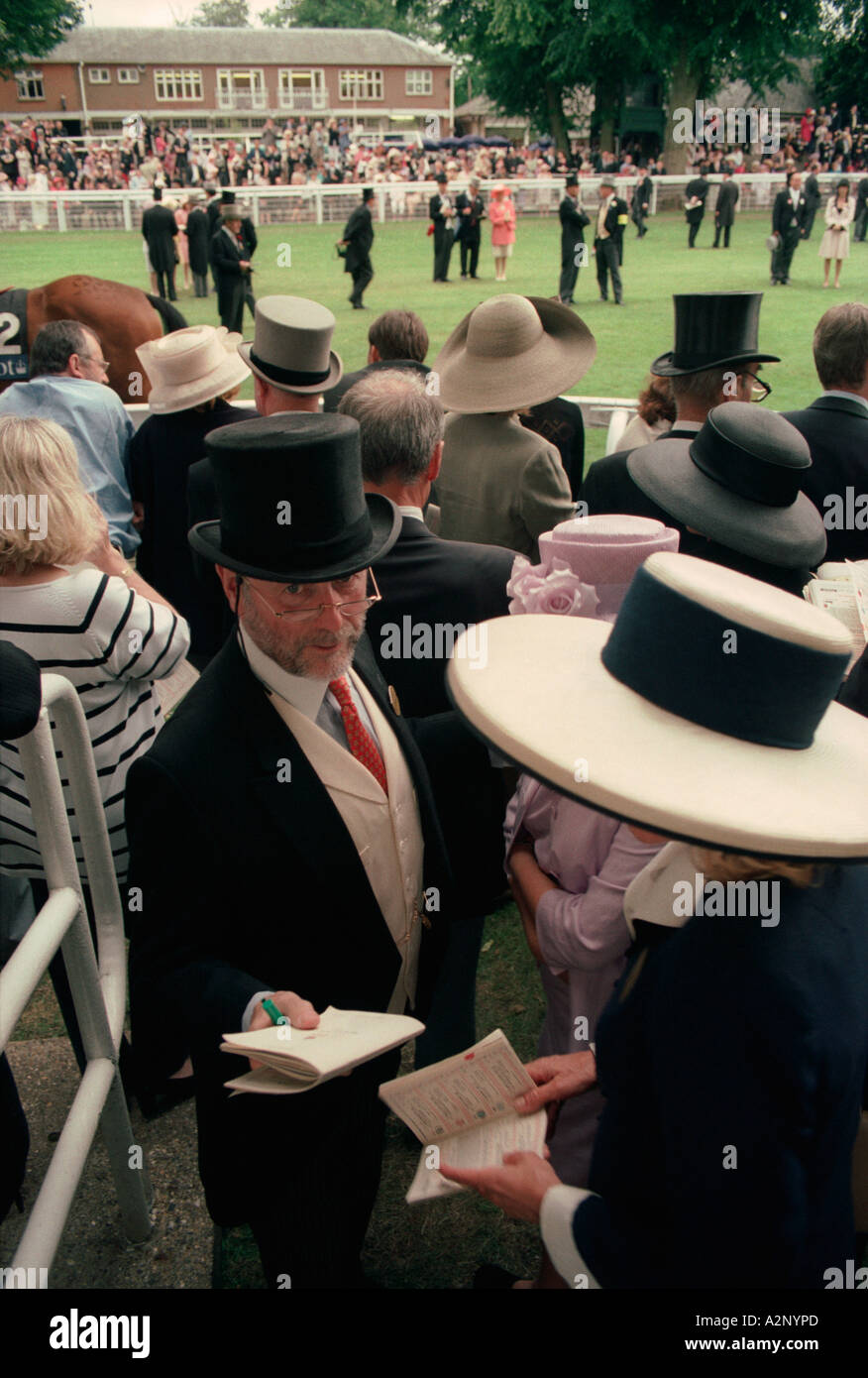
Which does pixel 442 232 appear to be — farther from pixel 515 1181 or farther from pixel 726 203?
pixel 515 1181

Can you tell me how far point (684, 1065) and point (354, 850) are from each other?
83 centimetres

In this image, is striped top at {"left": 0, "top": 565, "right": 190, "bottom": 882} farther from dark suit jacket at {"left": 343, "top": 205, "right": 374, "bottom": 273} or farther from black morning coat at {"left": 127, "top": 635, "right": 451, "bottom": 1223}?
dark suit jacket at {"left": 343, "top": 205, "right": 374, "bottom": 273}

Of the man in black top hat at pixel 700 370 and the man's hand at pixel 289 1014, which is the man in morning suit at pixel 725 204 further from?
the man's hand at pixel 289 1014

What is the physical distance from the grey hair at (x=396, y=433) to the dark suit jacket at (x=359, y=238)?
14.6 meters

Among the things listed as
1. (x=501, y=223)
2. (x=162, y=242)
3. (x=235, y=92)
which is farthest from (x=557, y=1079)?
(x=235, y=92)

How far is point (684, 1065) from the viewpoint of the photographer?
1377 millimetres

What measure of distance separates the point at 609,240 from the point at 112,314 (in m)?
11.6

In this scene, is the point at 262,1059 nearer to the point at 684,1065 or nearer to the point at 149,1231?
the point at 684,1065

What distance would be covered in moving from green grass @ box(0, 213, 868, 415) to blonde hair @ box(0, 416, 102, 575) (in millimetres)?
7188

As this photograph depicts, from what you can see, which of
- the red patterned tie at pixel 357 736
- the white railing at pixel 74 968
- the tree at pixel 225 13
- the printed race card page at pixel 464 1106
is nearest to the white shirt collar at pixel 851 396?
the red patterned tie at pixel 357 736

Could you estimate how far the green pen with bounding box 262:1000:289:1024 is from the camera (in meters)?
1.77

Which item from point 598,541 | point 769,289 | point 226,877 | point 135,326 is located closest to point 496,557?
point 598,541

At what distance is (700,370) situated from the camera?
12.6 feet

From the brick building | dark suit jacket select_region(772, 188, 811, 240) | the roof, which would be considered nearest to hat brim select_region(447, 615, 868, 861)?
dark suit jacket select_region(772, 188, 811, 240)
